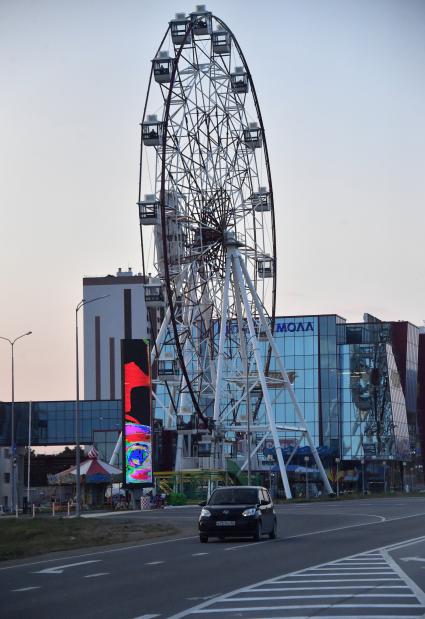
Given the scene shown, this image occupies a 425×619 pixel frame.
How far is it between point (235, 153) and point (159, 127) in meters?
5.99

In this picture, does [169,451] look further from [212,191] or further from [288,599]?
[288,599]

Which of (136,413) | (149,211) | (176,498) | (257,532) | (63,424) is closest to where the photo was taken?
(257,532)

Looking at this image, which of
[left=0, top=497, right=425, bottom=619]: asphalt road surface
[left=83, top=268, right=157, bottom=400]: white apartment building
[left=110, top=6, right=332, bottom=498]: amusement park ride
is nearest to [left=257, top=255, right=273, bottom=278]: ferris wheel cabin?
[left=110, top=6, right=332, bottom=498]: amusement park ride

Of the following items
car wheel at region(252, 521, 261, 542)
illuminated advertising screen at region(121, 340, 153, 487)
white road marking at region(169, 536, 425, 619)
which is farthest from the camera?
illuminated advertising screen at region(121, 340, 153, 487)

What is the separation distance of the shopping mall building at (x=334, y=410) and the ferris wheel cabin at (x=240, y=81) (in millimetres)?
54878

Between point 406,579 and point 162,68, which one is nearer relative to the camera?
point 406,579

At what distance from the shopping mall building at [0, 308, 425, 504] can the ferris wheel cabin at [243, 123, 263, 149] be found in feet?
177

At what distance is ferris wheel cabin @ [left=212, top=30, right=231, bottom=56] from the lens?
6819 centimetres

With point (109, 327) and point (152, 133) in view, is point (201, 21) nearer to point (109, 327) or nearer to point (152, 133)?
point (152, 133)

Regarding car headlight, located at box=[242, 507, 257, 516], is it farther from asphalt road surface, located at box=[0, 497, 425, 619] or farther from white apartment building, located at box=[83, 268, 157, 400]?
white apartment building, located at box=[83, 268, 157, 400]

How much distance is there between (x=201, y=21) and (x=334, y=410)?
2572 inches

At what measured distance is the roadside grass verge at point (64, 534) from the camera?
31180mm

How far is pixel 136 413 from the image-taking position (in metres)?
62.3

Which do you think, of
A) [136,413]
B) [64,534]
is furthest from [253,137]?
[64,534]
